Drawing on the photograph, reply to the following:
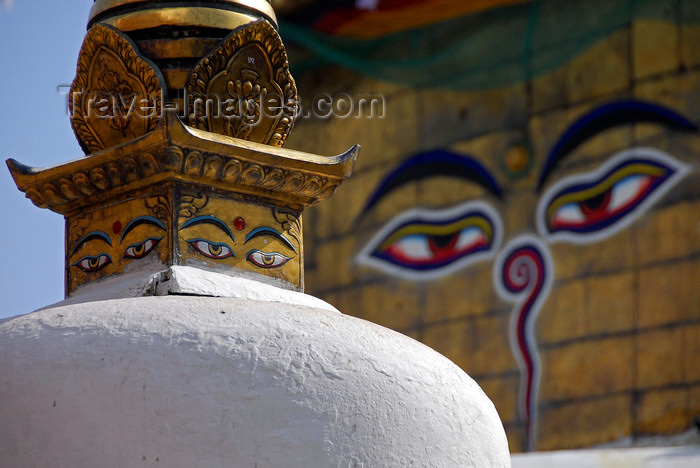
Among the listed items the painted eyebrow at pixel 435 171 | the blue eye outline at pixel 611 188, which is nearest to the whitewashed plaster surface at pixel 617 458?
the blue eye outline at pixel 611 188

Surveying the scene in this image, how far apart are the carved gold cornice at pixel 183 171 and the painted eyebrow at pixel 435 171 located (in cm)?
811

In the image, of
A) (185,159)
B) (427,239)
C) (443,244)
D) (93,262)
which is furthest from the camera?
(427,239)

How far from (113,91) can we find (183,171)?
1.31 feet

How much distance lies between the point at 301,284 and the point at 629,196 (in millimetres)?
7300

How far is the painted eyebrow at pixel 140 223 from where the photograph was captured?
273 centimetres

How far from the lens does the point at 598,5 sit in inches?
412

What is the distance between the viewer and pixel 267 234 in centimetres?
286

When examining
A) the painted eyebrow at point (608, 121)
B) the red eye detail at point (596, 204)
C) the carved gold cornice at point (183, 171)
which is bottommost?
the carved gold cornice at point (183, 171)

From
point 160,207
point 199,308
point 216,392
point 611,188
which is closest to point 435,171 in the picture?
point 611,188

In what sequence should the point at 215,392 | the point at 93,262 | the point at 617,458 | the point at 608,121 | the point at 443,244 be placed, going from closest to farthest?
the point at 215,392 → the point at 93,262 → the point at 617,458 → the point at 608,121 → the point at 443,244

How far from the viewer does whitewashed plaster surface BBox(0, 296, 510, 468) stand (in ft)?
6.91

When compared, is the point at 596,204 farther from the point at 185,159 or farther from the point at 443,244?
the point at 185,159

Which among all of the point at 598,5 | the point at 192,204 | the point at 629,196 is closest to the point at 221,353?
the point at 192,204

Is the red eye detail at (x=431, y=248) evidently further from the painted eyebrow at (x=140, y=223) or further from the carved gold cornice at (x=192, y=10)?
the painted eyebrow at (x=140, y=223)
